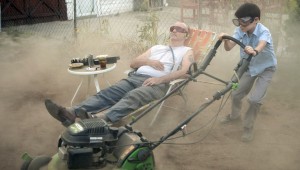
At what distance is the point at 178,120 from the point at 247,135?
108cm

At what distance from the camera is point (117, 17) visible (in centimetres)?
1495

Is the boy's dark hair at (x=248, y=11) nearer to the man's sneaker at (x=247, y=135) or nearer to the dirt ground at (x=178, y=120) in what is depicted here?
the dirt ground at (x=178, y=120)

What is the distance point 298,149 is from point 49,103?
3066 millimetres

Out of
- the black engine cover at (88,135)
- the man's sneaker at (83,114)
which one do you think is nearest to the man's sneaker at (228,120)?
the man's sneaker at (83,114)

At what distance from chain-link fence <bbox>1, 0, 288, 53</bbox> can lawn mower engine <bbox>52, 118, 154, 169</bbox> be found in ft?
15.2

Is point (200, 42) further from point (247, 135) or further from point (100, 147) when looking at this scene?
point (100, 147)

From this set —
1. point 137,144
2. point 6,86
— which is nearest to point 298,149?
point 137,144

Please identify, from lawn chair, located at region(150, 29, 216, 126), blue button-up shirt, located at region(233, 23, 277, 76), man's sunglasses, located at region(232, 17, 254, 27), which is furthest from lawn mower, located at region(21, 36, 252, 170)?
lawn chair, located at region(150, 29, 216, 126)

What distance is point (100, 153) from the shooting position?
3.70 m

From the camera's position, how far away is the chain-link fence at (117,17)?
837cm

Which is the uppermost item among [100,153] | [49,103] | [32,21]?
[32,21]

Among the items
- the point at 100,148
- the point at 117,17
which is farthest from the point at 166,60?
the point at 117,17

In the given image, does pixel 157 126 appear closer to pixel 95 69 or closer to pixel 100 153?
pixel 95 69

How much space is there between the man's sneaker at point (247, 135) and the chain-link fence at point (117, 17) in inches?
139
